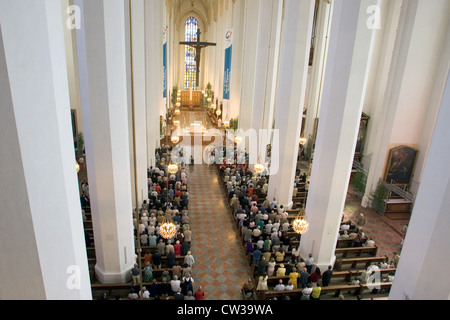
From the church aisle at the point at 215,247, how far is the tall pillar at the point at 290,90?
103 inches

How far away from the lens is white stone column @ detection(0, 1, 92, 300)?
10.2ft

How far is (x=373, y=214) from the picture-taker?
13.9 metres

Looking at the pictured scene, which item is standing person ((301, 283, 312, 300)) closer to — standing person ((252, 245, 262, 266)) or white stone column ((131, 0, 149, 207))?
standing person ((252, 245, 262, 266))

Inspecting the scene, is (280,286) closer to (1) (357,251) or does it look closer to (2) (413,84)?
(1) (357,251)

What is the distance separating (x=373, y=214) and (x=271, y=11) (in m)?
10.2

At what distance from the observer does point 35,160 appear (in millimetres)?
3377

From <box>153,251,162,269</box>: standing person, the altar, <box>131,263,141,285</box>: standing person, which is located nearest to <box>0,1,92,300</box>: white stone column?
<box>131,263,141,285</box>: standing person

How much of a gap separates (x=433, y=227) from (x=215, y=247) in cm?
710

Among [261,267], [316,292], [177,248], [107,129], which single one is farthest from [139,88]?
[316,292]

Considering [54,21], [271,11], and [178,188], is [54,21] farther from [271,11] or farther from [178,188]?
[271,11]

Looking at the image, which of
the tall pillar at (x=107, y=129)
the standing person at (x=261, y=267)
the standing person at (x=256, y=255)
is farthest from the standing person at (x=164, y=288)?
the standing person at (x=256, y=255)

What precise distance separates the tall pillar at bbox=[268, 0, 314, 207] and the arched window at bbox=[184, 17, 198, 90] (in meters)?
31.6

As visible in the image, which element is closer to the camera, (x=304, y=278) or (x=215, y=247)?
(x=304, y=278)
